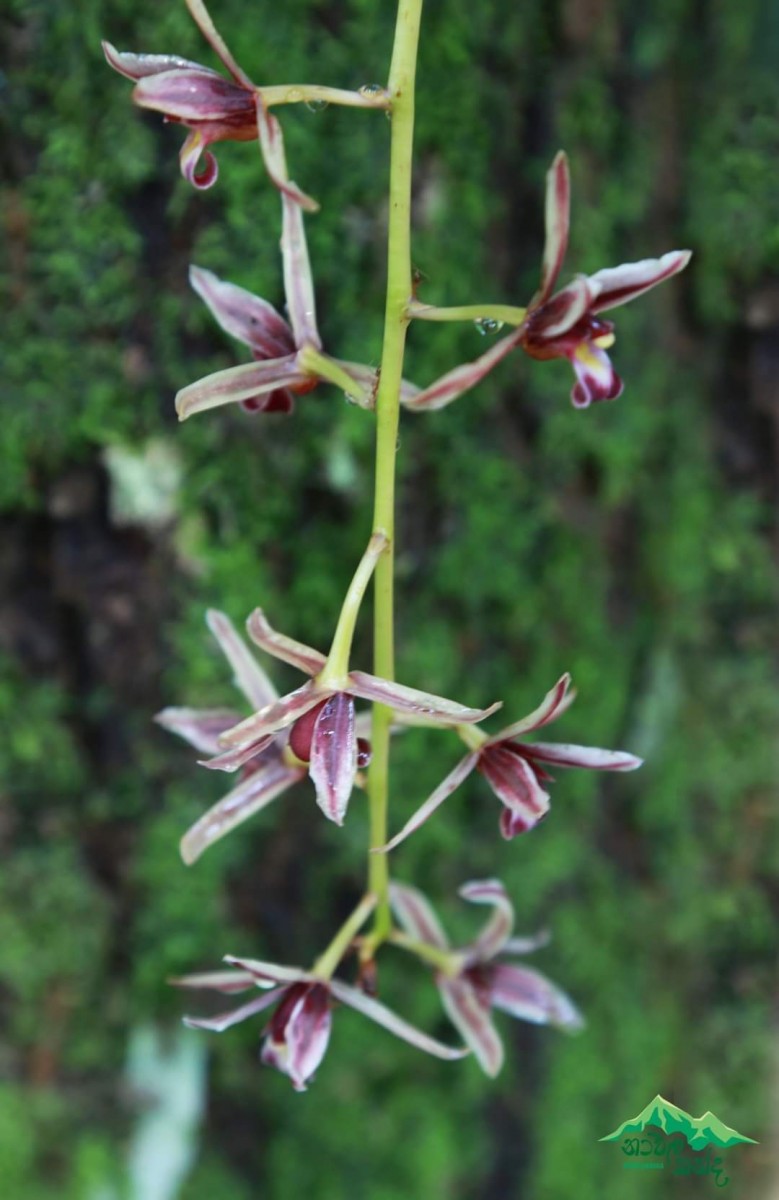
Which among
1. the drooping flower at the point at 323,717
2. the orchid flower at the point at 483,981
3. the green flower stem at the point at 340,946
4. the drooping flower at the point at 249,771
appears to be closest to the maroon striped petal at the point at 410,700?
the drooping flower at the point at 323,717

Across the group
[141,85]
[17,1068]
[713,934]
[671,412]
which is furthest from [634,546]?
[17,1068]

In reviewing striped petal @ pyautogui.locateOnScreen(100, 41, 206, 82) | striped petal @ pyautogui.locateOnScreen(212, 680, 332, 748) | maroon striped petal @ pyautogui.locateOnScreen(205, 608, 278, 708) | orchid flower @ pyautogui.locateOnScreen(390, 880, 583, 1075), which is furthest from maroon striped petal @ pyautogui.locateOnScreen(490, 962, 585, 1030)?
striped petal @ pyautogui.locateOnScreen(100, 41, 206, 82)

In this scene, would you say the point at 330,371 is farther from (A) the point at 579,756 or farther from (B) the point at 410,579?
(B) the point at 410,579

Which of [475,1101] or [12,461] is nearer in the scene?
[12,461]

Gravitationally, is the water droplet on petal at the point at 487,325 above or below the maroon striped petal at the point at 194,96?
below

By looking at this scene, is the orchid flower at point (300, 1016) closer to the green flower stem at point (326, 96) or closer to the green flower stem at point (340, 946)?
the green flower stem at point (340, 946)

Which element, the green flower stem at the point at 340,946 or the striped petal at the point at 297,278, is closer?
the striped petal at the point at 297,278

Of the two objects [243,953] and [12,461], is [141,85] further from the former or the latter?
[243,953]
